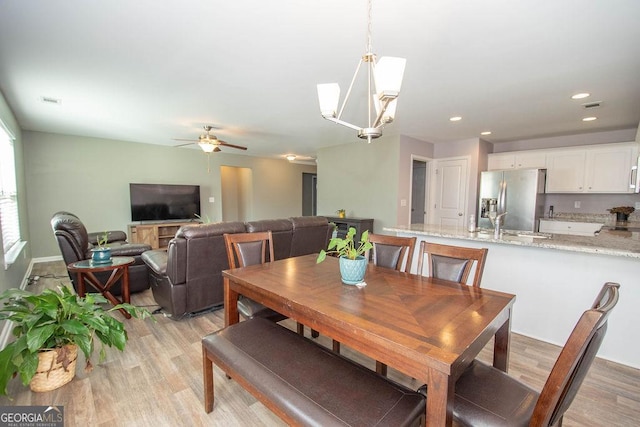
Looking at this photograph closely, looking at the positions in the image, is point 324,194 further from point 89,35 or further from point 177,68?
point 89,35

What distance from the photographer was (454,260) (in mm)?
1939

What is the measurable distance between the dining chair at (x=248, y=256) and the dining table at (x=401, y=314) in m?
0.14

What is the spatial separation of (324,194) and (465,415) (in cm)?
595

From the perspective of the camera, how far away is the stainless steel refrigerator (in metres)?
4.91

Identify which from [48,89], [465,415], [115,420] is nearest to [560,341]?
[465,415]

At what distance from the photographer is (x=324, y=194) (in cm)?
690

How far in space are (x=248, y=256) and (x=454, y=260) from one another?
1567 mm

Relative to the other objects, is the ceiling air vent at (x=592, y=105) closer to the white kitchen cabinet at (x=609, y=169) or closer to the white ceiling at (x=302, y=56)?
the white ceiling at (x=302, y=56)

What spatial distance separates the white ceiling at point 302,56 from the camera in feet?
5.82

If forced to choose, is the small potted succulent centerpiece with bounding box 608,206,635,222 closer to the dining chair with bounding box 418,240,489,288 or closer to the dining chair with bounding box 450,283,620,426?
the dining chair with bounding box 418,240,489,288

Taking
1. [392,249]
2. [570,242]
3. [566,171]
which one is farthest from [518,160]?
[392,249]

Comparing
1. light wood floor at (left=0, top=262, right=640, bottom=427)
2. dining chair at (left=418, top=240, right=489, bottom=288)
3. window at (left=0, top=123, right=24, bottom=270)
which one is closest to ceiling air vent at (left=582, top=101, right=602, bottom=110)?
light wood floor at (left=0, top=262, right=640, bottom=427)

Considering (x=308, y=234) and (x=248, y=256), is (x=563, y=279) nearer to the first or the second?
(x=308, y=234)

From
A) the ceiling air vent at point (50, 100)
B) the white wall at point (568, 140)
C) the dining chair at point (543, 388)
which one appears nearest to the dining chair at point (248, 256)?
the dining chair at point (543, 388)
